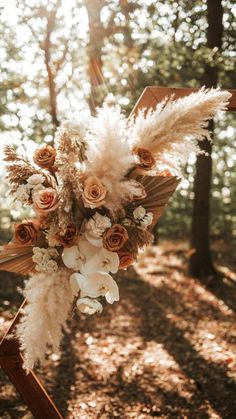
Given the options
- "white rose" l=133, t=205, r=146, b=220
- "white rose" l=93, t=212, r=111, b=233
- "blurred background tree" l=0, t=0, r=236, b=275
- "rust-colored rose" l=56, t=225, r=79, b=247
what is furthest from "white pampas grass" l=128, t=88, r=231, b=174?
"blurred background tree" l=0, t=0, r=236, b=275

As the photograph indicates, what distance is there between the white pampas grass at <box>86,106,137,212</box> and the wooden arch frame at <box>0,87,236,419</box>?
1.89 feet

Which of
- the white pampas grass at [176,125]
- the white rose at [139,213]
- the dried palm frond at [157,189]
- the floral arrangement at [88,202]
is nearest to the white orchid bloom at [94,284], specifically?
the floral arrangement at [88,202]

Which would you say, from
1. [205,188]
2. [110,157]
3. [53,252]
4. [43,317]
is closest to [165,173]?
[110,157]

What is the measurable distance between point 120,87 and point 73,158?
6.39 meters

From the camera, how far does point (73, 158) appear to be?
224 centimetres

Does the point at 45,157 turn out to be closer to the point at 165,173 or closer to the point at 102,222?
the point at 102,222

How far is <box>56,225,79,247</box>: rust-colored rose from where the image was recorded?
2.15 meters

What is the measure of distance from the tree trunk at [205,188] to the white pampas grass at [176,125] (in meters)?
5.26

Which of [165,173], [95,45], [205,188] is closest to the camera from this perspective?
[165,173]


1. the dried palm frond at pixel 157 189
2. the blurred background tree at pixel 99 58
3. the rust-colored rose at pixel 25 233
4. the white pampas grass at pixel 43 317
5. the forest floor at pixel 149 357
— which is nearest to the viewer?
the white pampas grass at pixel 43 317

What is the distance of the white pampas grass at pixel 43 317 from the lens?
77.8 inches

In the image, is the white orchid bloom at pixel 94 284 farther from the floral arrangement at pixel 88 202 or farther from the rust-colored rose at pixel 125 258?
the rust-colored rose at pixel 125 258

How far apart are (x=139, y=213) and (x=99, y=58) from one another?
21.0 feet

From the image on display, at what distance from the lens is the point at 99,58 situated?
8.01 meters
